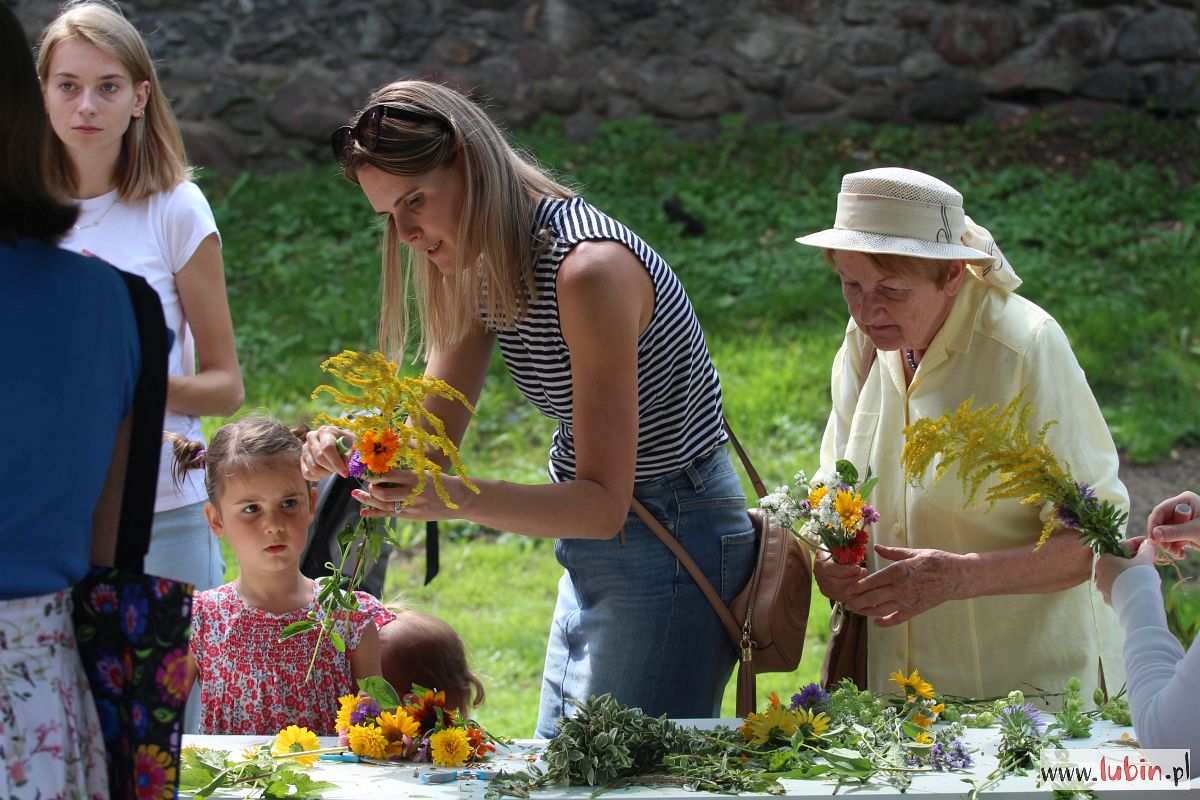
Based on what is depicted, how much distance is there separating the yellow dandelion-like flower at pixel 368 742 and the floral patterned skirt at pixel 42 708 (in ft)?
2.18

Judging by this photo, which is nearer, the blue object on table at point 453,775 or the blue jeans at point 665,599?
the blue object on table at point 453,775

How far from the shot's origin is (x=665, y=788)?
2.10 m

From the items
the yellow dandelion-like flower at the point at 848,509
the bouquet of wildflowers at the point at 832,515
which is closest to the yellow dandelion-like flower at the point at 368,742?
the bouquet of wildflowers at the point at 832,515

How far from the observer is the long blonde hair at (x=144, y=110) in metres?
3.13

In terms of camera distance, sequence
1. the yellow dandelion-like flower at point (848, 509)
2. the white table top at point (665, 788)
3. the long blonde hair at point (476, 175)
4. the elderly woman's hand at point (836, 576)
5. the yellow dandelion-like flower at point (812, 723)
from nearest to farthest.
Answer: the white table top at point (665, 788)
the yellow dandelion-like flower at point (812, 723)
the long blonde hair at point (476, 175)
the yellow dandelion-like flower at point (848, 509)
the elderly woman's hand at point (836, 576)

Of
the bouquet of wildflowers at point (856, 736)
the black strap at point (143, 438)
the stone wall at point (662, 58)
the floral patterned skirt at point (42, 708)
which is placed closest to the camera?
the floral patterned skirt at point (42, 708)

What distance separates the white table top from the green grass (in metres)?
2.11

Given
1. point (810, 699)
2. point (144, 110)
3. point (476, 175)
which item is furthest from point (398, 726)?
point (144, 110)

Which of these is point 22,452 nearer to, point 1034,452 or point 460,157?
point 460,157

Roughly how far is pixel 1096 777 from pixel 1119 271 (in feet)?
18.4

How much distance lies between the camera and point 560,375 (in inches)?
101

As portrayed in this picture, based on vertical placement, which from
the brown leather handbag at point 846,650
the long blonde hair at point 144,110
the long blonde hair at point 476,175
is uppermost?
the long blonde hair at point 144,110

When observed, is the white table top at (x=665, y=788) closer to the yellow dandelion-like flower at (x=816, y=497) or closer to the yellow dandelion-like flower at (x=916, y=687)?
the yellow dandelion-like flower at (x=916, y=687)

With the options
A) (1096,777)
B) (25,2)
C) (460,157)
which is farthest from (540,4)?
(1096,777)
